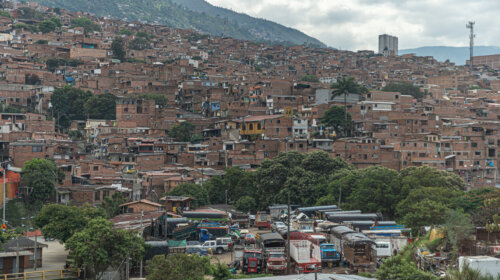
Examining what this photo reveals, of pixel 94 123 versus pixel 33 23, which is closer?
pixel 94 123

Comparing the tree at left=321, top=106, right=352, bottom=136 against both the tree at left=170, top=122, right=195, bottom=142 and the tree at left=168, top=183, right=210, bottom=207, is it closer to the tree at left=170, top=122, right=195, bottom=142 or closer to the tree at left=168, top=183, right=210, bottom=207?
the tree at left=170, top=122, right=195, bottom=142

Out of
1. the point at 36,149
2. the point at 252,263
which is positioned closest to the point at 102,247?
the point at 252,263

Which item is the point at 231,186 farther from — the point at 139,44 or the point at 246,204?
the point at 139,44

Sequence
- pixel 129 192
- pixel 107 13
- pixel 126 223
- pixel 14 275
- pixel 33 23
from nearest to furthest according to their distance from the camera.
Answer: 1. pixel 14 275
2. pixel 126 223
3. pixel 129 192
4. pixel 33 23
5. pixel 107 13

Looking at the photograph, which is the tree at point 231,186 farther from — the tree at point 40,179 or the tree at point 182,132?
the tree at point 182,132

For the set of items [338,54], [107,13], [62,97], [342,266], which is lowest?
[342,266]

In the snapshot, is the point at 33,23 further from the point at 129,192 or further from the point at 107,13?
the point at 107,13

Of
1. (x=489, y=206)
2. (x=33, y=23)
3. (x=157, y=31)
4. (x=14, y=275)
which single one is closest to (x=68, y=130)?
(x=14, y=275)
